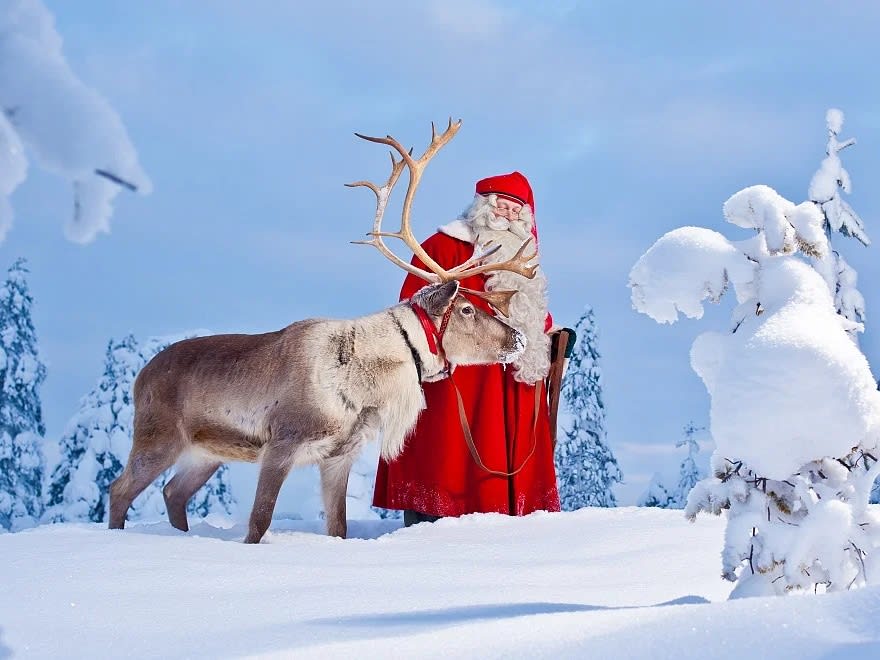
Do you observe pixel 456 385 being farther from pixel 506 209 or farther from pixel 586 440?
pixel 586 440

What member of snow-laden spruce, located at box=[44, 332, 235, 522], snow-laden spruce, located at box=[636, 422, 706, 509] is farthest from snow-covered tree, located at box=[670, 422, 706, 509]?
snow-laden spruce, located at box=[44, 332, 235, 522]

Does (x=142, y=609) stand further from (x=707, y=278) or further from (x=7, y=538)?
(x=707, y=278)

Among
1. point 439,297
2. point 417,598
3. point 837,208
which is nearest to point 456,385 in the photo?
point 439,297

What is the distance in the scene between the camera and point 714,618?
7.82 feet

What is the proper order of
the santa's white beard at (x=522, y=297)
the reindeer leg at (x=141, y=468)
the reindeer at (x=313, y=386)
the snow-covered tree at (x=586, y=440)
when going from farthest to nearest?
the snow-covered tree at (x=586, y=440) → the santa's white beard at (x=522, y=297) → the reindeer leg at (x=141, y=468) → the reindeer at (x=313, y=386)

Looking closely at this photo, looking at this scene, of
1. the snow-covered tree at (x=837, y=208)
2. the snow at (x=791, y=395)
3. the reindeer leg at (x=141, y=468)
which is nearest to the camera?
the snow at (x=791, y=395)

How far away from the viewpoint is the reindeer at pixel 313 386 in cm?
540

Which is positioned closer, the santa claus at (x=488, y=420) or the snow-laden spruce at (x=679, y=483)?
the santa claus at (x=488, y=420)

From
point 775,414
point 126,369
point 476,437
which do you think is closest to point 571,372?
point 126,369

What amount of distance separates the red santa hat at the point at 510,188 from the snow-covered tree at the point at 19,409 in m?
9.85

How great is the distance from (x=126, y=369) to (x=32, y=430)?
210 centimetres

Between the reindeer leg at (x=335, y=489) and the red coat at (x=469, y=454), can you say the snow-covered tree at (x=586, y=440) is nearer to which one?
the red coat at (x=469, y=454)

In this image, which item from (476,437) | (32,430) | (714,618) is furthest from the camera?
(32,430)

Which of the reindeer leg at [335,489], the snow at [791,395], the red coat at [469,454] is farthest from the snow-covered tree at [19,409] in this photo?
the snow at [791,395]
